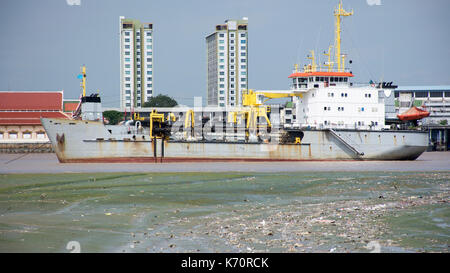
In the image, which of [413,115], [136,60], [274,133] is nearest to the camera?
[274,133]

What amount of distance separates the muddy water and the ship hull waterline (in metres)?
10.8

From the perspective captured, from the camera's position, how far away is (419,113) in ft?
154

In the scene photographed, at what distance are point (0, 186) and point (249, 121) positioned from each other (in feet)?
73.6

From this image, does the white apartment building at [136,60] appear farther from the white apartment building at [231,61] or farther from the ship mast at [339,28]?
the ship mast at [339,28]

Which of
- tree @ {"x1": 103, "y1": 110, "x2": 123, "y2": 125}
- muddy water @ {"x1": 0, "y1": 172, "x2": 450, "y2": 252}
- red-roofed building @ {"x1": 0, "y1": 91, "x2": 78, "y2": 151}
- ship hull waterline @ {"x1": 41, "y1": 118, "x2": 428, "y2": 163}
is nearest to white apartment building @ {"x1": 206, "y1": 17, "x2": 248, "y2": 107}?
tree @ {"x1": 103, "y1": 110, "x2": 123, "y2": 125}

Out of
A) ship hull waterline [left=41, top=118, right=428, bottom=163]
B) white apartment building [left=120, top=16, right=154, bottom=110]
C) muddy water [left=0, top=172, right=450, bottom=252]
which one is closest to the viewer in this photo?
muddy water [left=0, top=172, right=450, bottom=252]

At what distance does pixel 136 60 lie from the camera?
111188mm

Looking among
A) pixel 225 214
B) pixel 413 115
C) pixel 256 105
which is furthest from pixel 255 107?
pixel 225 214

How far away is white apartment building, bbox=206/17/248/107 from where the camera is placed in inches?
4434

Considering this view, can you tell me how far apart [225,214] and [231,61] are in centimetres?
9746

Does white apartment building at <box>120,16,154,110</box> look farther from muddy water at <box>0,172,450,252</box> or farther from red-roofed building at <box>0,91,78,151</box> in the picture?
muddy water at <box>0,172,450,252</box>

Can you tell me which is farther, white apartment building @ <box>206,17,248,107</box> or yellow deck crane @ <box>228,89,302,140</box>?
white apartment building @ <box>206,17,248,107</box>

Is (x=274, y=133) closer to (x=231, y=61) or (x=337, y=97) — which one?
(x=337, y=97)
